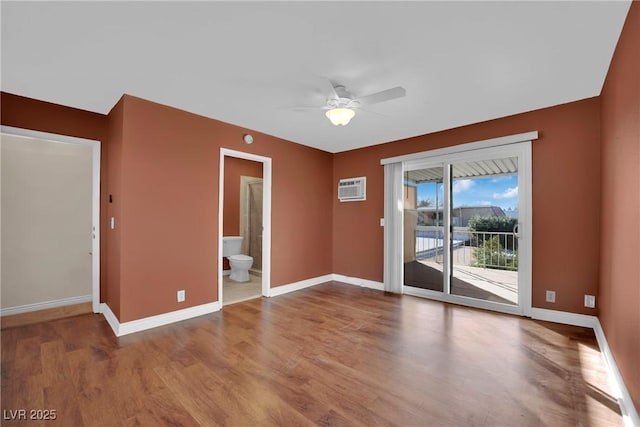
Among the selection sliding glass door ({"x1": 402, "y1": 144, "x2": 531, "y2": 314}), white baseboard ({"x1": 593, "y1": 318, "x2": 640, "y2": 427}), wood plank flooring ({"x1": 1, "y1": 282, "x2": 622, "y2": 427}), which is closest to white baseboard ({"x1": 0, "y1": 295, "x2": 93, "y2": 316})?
wood plank flooring ({"x1": 1, "y1": 282, "x2": 622, "y2": 427})

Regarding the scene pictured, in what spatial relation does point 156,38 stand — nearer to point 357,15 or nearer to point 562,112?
point 357,15

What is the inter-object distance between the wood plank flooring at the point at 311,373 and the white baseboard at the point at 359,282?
1413mm

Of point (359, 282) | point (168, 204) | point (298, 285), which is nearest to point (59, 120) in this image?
point (168, 204)

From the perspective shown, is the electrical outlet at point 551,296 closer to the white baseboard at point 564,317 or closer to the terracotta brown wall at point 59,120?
the white baseboard at point 564,317

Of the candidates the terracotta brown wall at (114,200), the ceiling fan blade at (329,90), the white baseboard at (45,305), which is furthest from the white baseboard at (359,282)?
the white baseboard at (45,305)

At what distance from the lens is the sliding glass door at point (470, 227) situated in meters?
3.41

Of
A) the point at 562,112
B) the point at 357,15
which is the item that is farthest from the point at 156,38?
the point at 562,112

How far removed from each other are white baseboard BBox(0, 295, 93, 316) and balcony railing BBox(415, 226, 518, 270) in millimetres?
4800

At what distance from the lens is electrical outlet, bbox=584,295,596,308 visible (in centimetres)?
294

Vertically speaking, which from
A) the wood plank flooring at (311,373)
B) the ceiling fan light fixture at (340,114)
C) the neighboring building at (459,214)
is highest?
the ceiling fan light fixture at (340,114)

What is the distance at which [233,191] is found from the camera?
18.9 ft

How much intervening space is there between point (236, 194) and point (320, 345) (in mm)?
3966

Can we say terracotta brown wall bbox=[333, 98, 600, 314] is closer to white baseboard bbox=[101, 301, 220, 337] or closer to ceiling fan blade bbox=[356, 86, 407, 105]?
ceiling fan blade bbox=[356, 86, 407, 105]

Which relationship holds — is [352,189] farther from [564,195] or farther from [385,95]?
[564,195]
